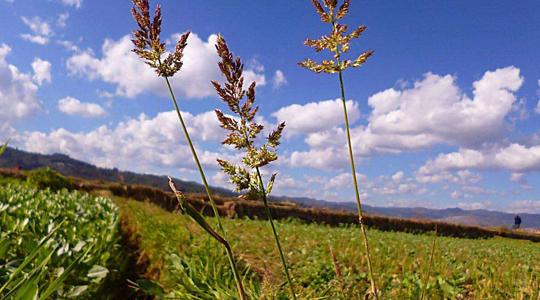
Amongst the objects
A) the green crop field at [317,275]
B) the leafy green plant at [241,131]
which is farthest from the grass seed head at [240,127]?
the green crop field at [317,275]

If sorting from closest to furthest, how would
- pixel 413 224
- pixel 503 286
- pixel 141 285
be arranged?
pixel 141 285 < pixel 503 286 < pixel 413 224

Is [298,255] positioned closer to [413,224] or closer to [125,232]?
[125,232]

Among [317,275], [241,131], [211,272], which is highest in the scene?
[241,131]

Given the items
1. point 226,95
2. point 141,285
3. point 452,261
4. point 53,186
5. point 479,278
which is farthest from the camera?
point 53,186

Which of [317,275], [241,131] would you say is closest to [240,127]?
[241,131]

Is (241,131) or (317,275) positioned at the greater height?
(241,131)

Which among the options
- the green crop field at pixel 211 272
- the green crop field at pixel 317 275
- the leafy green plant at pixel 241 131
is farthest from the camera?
the green crop field at pixel 317 275

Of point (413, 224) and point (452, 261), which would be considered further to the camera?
point (413, 224)

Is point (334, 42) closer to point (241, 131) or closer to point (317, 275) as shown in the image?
point (241, 131)

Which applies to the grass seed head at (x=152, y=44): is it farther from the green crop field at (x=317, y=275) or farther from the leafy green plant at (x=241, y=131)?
the green crop field at (x=317, y=275)

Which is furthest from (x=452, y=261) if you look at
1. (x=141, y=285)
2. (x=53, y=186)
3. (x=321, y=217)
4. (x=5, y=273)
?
(x=321, y=217)

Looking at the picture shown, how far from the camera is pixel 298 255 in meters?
4.99

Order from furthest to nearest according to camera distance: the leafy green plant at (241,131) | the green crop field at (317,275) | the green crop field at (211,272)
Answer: the green crop field at (317,275) < the green crop field at (211,272) < the leafy green plant at (241,131)

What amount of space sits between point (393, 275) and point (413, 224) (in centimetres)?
4568
